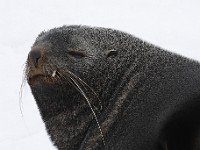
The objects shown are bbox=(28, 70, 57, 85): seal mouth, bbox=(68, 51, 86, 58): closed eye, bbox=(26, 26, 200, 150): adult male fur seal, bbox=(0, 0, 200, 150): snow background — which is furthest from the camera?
bbox=(0, 0, 200, 150): snow background

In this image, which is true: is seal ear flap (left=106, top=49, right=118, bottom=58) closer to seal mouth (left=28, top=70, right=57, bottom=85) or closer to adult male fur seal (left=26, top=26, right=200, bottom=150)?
adult male fur seal (left=26, top=26, right=200, bottom=150)

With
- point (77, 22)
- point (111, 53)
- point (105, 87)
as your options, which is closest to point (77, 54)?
point (111, 53)

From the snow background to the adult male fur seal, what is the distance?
3.37 meters

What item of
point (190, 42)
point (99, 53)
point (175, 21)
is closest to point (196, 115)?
point (99, 53)

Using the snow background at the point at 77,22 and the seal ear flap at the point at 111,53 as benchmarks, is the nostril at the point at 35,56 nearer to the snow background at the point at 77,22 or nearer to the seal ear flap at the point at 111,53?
the seal ear flap at the point at 111,53

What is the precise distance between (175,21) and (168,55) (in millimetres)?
8731

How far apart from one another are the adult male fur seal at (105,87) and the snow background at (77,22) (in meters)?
3.37

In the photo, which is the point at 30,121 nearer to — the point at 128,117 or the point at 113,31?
the point at 113,31

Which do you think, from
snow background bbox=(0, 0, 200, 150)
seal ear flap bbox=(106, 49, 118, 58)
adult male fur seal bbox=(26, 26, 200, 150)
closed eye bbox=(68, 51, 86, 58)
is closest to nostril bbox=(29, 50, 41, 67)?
adult male fur seal bbox=(26, 26, 200, 150)

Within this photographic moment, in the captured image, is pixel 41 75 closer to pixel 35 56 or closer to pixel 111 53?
pixel 35 56

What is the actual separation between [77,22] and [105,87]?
839cm

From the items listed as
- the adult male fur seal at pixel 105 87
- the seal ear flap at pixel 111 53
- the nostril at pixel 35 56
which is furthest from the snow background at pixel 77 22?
the nostril at pixel 35 56

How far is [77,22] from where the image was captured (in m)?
13.6

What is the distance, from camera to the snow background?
395 inches
